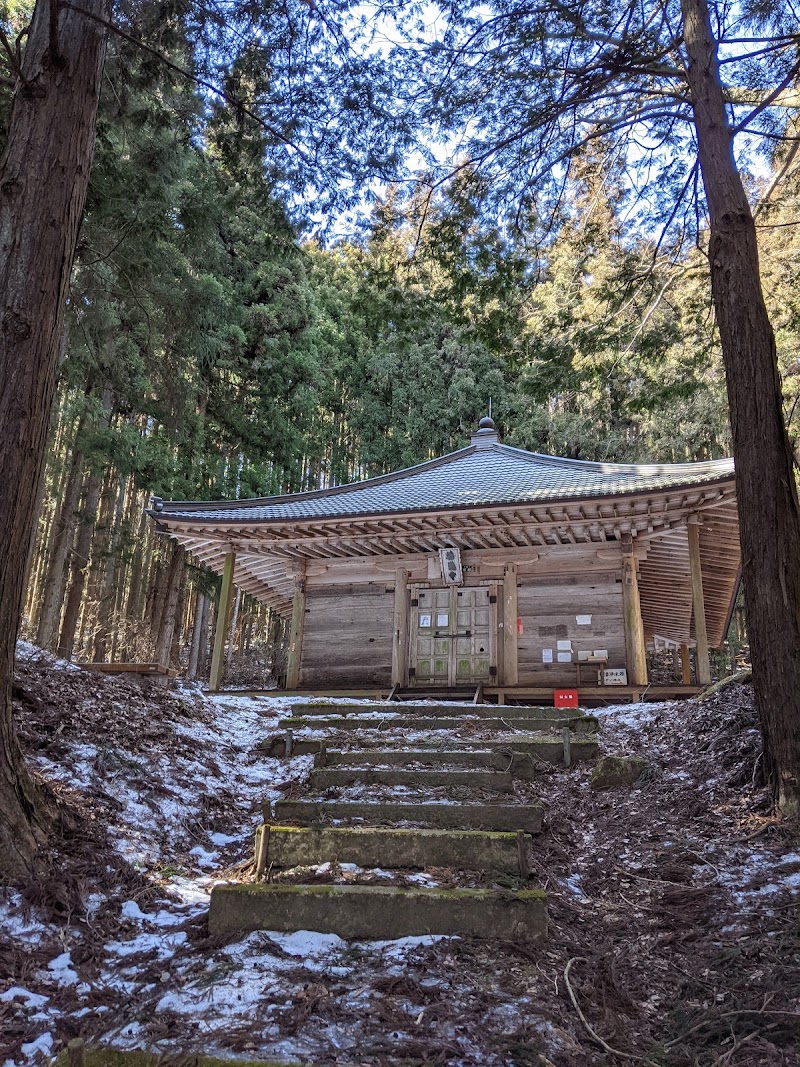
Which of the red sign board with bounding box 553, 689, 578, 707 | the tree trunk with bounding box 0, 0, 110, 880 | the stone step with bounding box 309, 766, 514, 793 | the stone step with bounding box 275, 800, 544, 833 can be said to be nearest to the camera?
the tree trunk with bounding box 0, 0, 110, 880

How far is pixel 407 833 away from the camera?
4.04 m

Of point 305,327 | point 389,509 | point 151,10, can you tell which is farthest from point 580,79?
point 305,327

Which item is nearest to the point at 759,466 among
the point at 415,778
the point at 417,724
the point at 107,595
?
the point at 415,778

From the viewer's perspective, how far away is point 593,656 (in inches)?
464

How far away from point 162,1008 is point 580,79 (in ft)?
27.7

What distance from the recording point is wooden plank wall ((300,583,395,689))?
12.9 metres

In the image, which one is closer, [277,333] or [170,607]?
[170,607]

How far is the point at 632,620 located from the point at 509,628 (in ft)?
6.77

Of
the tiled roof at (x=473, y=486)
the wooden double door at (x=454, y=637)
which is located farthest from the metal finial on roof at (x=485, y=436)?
the wooden double door at (x=454, y=637)

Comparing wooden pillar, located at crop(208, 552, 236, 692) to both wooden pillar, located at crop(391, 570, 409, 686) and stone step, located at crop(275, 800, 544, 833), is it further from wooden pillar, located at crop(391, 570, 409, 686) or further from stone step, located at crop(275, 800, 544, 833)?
stone step, located at crop(275, 800, 544, 833)

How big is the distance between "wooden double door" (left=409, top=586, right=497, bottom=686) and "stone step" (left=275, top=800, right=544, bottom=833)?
7721 millimetres

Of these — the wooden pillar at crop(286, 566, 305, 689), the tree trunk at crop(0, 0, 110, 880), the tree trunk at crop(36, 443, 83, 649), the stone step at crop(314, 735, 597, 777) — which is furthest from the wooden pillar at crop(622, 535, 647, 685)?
the tree trunk at crop(36, 443, 83, 649)

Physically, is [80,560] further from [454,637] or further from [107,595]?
[454,637]

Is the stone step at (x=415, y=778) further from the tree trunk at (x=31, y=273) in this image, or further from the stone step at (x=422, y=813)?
the tree trunk at (x=31, y=273)
